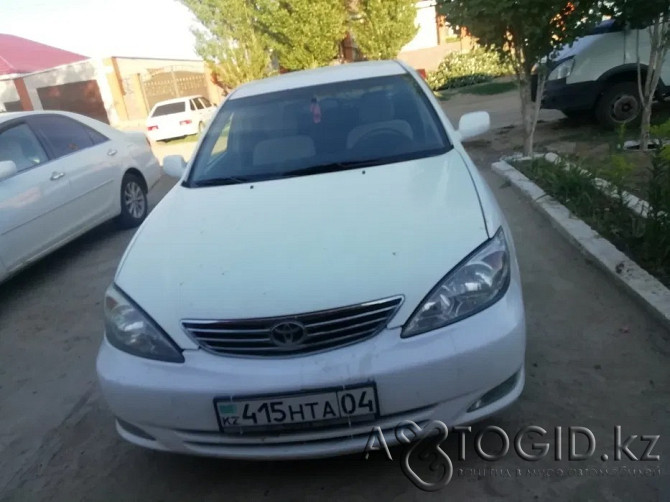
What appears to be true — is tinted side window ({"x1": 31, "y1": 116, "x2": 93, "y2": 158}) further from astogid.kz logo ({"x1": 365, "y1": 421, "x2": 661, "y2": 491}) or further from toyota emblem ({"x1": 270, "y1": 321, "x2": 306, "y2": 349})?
astogid.kz logo ({"x1": 365, "y1": 421, "x2": 661, "y2": 491})

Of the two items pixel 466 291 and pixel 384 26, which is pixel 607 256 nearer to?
pixel 466 291

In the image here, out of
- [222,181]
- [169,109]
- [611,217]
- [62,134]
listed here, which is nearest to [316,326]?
[222,181]

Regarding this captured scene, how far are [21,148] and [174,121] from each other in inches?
495

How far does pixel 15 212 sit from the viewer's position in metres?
4.56

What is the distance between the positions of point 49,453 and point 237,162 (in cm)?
170

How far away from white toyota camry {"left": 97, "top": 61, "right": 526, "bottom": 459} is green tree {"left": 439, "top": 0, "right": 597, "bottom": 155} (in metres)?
4.12

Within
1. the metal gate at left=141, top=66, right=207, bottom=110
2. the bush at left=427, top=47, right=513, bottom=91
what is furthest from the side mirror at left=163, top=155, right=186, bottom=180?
the metal gate at left=141, top=66, right=207, bottom=110

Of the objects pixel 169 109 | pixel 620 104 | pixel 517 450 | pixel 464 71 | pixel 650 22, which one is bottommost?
pixel 464 71

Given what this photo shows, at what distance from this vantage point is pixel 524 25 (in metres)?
5.96

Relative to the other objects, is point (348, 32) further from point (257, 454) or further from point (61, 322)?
point (257, 454)

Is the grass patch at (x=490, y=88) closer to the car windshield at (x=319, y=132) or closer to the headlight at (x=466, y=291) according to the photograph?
the car windshield at (x=319, y=132)

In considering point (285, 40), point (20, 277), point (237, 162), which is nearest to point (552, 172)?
point (237, 162)

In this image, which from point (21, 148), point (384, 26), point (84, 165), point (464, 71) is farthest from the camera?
point (464, 71)

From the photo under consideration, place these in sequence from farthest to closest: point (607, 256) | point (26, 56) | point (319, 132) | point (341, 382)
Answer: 1. point (26, 56)
2. point (607, 256)
3. point (319, 132)
4. point (341, 382)
